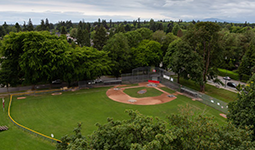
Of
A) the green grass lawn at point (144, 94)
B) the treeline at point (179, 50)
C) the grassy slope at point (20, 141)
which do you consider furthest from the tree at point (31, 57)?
the green grass lawn at point (144, 94)

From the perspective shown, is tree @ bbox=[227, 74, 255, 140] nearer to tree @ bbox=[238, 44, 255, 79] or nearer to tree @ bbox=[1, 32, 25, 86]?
tree @ bbox=[238, 44, 255, 79]

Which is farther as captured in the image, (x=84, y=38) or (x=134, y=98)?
(x=84, y=38)

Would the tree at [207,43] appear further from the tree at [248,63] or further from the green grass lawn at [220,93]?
the tree at [248,63]

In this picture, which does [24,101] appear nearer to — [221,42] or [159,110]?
[159,110]

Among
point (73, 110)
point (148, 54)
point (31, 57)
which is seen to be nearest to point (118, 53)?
point (148, 54)

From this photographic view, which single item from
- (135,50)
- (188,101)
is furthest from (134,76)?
(188,101)

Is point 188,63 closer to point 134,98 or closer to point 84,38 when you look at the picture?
point 134,98
